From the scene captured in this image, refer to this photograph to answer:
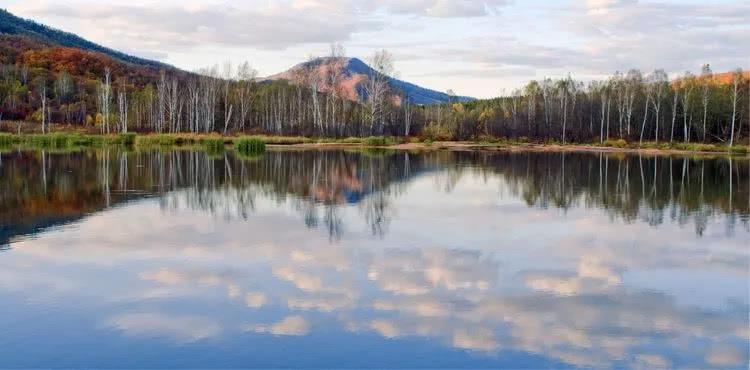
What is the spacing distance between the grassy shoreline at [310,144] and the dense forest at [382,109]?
10.3 feet

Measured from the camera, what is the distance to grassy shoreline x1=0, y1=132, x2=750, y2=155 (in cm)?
5584

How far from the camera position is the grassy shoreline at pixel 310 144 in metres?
55.8

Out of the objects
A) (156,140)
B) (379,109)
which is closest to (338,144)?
(379,109)

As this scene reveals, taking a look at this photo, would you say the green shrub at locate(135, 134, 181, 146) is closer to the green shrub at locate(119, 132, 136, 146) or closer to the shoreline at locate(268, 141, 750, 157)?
the green shrub at locate(119, 132, 136, 146)

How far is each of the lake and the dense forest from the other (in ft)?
156

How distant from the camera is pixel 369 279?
10.5 meters

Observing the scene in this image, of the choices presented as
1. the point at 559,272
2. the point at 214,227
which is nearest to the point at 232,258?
the point at 214,227

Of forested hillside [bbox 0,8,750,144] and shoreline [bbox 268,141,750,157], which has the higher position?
forested hillside [bbox 0,8,750,144]

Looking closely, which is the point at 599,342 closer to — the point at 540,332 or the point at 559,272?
the point at 540,332

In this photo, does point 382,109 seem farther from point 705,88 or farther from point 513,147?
point 705,88

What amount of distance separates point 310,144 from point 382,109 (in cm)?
1543

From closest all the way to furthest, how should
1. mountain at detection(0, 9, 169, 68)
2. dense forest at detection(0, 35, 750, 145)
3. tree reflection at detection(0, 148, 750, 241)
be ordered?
tree reflection at detection(0, 148, 750, 241), dense forest at detection(0, 35, 750, 145), mountain at detection(0, 9, 169, 68)

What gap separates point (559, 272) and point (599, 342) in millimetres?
3476

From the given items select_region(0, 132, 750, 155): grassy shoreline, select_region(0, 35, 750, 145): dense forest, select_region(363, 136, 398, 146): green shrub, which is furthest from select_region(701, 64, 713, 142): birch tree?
select_region(363, 136, 398, 146): green shrub
